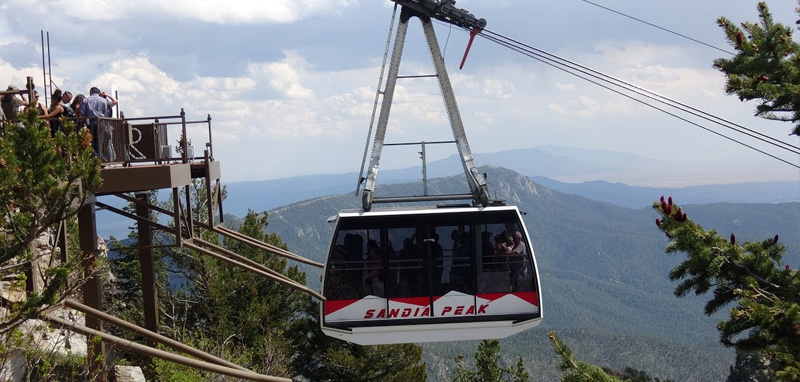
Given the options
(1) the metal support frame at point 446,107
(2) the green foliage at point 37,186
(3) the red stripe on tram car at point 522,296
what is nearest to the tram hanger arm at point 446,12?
(1) the metal support frame at point 446,107

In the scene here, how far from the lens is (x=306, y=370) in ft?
145

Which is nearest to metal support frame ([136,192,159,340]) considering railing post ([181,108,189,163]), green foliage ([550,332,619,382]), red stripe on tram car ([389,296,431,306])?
railing post ([181,108,189,163])

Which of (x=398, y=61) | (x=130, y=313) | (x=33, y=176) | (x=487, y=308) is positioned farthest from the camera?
(x=130, y=313)

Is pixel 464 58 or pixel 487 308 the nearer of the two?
pixel 487 308

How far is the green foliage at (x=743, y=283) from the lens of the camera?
905 cm

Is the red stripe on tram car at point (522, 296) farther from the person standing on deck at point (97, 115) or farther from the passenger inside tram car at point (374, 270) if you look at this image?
the person standing on deck at point (97, 115)

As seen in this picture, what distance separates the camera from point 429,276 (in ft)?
43.3

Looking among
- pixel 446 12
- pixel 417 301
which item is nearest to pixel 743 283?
pixel 417 301

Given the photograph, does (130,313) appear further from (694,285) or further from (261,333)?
(694,285)

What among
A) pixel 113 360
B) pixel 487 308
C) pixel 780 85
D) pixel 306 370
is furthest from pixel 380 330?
pixel 306 370

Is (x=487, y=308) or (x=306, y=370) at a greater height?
(x=487, y=308)

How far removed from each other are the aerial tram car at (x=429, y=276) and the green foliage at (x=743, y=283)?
3547 mm

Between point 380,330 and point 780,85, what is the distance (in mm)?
6733

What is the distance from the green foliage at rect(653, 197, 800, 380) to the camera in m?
9.05
